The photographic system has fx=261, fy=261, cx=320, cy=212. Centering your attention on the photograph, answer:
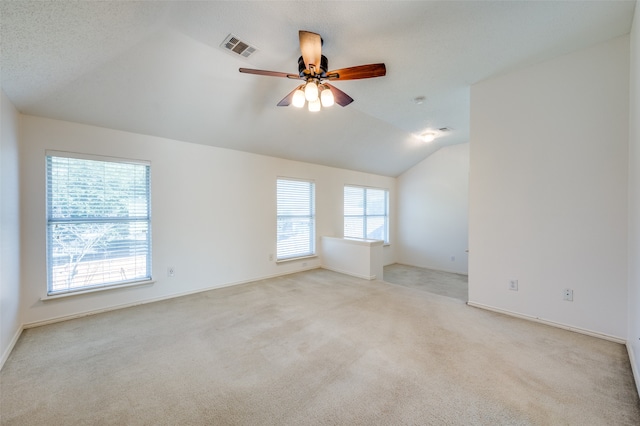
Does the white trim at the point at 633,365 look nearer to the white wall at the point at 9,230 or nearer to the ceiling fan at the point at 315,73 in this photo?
the ceiling fan at the point at 315,73

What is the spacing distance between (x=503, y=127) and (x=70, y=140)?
5089 millimetres

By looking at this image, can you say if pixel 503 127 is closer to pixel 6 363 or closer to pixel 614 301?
pixel 614 301

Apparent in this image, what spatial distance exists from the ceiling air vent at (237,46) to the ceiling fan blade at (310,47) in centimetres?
76

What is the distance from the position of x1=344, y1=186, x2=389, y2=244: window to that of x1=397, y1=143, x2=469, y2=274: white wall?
18.4 inches

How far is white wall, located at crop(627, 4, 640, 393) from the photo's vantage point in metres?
2.00

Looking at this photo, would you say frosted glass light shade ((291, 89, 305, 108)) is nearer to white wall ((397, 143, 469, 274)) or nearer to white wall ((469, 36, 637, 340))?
white wall ((469, 36, 637, 340))

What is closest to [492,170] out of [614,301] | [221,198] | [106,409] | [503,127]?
[503,127]

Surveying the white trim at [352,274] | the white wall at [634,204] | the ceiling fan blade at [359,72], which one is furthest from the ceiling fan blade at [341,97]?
the white trim at [352,274]

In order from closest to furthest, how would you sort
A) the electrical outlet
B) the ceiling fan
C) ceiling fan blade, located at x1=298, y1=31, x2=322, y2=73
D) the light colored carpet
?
ceiling fan blade, located at x1=298, y1=31, x2=322, y2=73
the ceiling fan
the electrical outlet
the light colored carpet

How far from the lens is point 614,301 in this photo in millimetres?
2494

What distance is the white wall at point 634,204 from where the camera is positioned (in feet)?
6.55

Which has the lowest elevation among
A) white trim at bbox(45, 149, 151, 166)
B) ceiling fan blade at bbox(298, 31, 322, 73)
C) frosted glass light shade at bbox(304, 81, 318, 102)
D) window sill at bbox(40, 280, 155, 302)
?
window sill at bbox(40, 280, 155, 302)

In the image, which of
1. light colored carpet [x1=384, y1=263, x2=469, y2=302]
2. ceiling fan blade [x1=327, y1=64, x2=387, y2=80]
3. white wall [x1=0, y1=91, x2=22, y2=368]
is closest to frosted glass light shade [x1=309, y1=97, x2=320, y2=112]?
ceiling fan blade [x1=327, y1=64, x2=387, y2=80]

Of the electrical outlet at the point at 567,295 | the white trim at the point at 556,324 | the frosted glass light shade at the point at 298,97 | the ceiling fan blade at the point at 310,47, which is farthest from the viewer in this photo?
the electrical outlet at the point at 567,295
